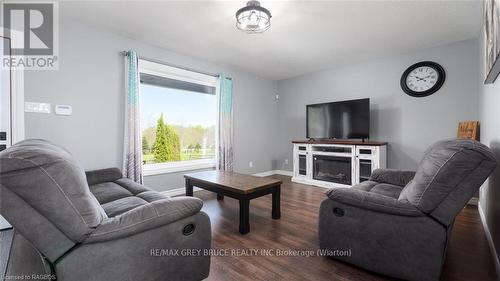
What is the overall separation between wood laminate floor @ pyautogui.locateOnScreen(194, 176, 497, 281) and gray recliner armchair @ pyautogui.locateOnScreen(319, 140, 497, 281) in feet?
0.61

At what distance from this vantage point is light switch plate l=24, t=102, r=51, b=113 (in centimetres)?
253

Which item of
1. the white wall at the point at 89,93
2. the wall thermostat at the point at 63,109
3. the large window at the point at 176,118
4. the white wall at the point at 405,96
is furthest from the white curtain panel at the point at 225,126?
the wall thermostat at the point at 63,109

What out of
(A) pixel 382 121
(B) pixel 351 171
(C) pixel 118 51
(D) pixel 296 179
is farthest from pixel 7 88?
(A) pixel 382 121

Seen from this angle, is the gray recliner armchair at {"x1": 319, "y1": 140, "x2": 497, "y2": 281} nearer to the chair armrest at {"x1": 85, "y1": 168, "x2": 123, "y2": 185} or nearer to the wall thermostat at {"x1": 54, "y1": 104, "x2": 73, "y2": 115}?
the chair armrest at {"x1": 85, "y1": 168, "x2": 123, "y2": 185}

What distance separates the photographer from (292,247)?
205cm

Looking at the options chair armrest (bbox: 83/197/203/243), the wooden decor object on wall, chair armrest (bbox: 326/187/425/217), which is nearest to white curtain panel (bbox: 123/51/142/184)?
chair armrest (bbox: 83/197/203/243)

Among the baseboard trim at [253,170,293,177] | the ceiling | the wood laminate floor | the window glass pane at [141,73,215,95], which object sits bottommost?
the wood laminate floor

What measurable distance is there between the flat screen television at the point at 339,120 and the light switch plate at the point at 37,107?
166 inches

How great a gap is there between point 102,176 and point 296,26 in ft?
9.73

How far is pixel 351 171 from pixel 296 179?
1.16 meters

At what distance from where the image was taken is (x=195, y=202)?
1448 millimetres

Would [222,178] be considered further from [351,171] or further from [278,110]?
[278,110]

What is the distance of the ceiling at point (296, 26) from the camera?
2.46 m

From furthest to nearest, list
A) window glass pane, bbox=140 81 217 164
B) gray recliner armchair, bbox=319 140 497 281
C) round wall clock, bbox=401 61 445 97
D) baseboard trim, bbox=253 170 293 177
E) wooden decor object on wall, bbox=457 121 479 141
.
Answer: baseboard trim, bbox=253 170 293 177 < window glass pane, bbox=140 81 217 164 < round wall clock, bbox=401 61 445 97 < wooden decor object on wall, bbox=457 121 479 141 < gray recliner armchair, bbox=319 140 497 281
